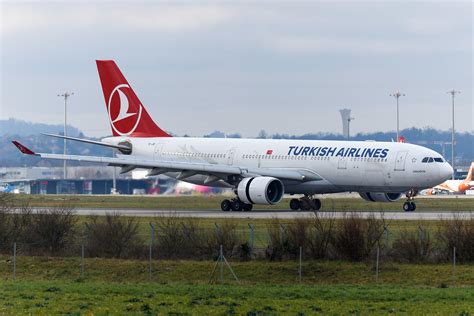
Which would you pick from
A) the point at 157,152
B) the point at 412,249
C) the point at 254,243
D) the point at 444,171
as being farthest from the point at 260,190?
the point at 412,249

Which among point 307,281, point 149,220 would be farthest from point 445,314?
point 149,220

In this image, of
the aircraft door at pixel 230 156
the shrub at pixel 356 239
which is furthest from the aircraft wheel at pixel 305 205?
the shrub at pixel 356 239

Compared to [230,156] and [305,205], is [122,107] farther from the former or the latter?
[305,205]

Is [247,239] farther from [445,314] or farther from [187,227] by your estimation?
[445,314]

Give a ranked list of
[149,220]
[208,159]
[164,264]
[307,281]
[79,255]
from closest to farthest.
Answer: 1. [307,281]
2. [164,264]
3. [79,255]
4. [149,220]
5. [208,159]

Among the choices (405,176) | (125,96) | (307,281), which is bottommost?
(307,281)

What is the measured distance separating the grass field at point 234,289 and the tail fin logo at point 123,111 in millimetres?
34540

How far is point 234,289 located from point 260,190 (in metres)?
31.2

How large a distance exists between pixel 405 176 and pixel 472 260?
23.0 meters

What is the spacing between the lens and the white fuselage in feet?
220

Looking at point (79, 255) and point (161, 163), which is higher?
→ point (161, 163)

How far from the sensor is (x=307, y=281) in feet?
133

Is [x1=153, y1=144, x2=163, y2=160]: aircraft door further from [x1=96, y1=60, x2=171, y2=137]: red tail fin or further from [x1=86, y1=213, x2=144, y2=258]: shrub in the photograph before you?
[x1=86, y1=213, x2=144, y2=258]: shrub

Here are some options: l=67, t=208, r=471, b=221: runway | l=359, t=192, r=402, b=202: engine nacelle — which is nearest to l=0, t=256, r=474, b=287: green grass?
l=67, t=208, r=471, b=221: runway
